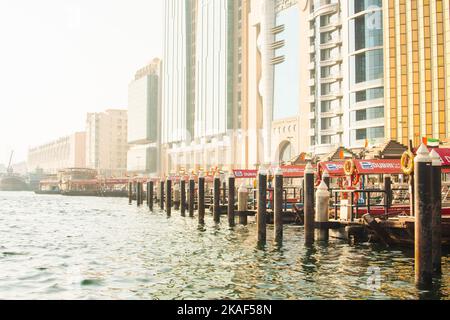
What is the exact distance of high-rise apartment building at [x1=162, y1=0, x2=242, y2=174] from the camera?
147 metres

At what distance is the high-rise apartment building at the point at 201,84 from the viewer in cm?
14688

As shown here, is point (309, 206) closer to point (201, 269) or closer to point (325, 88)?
point (201, 269)

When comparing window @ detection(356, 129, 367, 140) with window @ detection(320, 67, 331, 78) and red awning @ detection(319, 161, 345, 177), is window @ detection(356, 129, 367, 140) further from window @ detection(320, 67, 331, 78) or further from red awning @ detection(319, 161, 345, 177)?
red awning @ detection(319, 161, 345, 177)

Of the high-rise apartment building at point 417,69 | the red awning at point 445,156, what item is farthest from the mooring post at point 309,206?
the high-rise apartment building at point 417,69

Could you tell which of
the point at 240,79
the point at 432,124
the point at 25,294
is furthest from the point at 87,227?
the point at 240,79

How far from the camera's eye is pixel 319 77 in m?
99.6

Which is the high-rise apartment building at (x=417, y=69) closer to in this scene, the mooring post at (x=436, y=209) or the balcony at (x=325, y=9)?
the balcony at (x=325, y=9)

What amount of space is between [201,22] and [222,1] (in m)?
16.9

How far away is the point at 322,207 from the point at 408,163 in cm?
412

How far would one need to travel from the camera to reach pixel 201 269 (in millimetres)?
19969

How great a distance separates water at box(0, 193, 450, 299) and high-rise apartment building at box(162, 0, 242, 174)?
113 m

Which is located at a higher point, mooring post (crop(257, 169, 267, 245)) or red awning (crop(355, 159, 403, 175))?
red awning (crop(355, 159, 403, 175))

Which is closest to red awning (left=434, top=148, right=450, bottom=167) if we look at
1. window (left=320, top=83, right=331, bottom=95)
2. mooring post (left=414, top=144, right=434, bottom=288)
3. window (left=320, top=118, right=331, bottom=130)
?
mooring post (left=414, top=144, right=434, bottom=288)

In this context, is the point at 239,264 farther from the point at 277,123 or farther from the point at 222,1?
the point at 222,1
